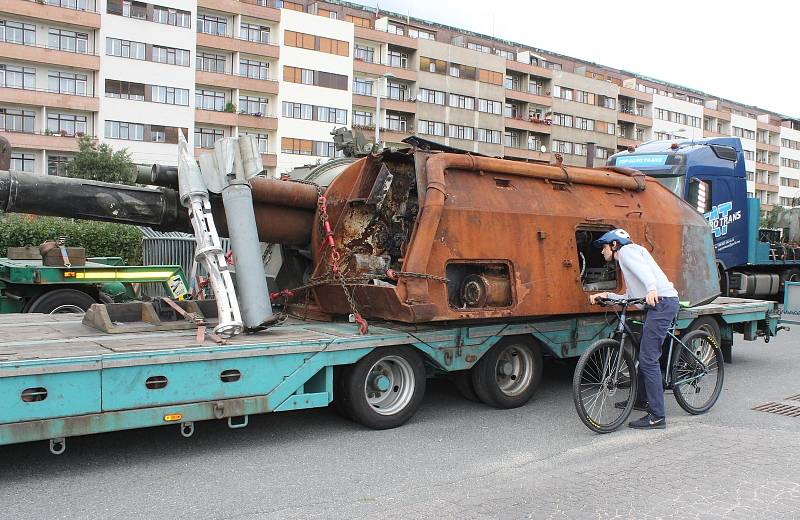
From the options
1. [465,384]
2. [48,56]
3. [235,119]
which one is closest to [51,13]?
[48,56]

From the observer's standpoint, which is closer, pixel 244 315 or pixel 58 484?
pixel 58 484

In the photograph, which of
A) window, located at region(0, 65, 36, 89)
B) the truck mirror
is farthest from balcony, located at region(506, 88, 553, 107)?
the truck mirror

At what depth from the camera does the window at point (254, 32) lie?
158ft

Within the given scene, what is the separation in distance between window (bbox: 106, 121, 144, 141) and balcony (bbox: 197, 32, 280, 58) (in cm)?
639

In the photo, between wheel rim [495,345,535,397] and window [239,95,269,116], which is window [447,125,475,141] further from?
wheel rim [495,345,535,397]

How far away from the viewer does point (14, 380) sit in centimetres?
518

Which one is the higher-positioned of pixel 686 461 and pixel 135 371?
pixel 135 371

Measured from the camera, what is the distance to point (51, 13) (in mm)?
40344

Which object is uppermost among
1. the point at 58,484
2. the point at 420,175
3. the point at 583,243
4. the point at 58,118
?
the point at 58,118

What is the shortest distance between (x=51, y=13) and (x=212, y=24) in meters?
9.59

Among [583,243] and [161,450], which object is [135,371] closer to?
[161,450]

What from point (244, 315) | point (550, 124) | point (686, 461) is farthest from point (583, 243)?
point (550, 124)

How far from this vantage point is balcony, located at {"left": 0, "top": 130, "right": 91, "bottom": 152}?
1564 inches

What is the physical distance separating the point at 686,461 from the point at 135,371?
4236mm
